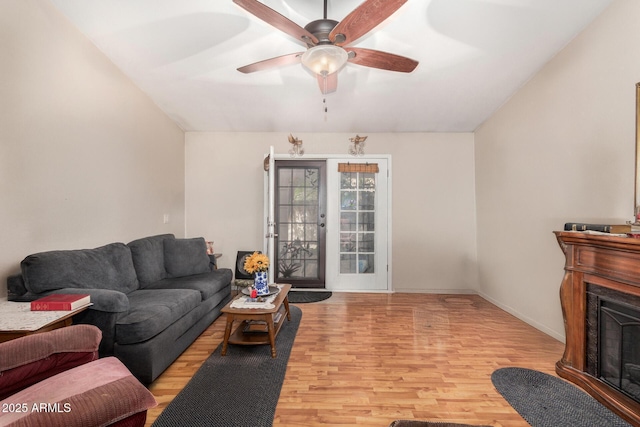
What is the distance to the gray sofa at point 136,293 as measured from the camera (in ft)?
6.38

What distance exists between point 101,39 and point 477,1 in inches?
123

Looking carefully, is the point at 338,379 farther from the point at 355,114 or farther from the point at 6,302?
the point at 355,114

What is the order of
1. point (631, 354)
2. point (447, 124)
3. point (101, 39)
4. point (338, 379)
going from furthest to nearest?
point (447, 124), point (101, 39), point (338, 379), point (631, 354)

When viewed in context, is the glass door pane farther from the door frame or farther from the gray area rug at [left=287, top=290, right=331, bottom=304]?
the gray area rug at [left=287, top=290, right=331, bottom=304]

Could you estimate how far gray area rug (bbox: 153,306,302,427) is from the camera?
1685mm

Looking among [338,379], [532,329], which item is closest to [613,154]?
[532,329]

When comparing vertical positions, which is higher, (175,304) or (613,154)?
(613,154)

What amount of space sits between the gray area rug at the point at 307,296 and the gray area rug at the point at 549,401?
239 centimetres

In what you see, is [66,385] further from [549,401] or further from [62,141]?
[549,401]

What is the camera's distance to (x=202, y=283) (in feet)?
10.1

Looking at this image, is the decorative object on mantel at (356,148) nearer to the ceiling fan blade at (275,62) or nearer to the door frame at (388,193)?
the door frame at (388,193)

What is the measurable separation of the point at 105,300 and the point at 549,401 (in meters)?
2.95

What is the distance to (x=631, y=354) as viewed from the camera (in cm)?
179

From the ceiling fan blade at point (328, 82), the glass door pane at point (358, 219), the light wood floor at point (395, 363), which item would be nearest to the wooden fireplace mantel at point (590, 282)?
the light wood floor at point (395, 363)
